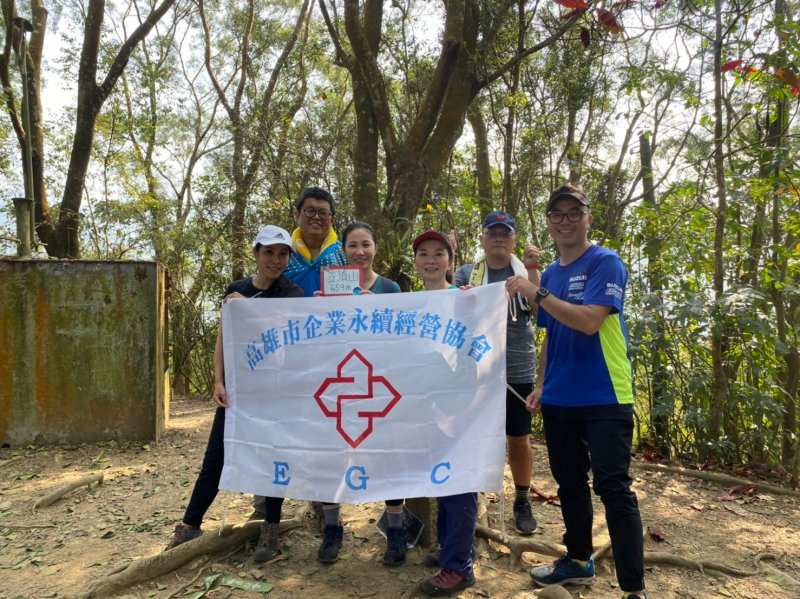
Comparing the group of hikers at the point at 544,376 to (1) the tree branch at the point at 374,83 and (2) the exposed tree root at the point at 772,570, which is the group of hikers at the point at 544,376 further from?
(1) the tree branch at the point at 374,83

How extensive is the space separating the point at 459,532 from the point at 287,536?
1.35m

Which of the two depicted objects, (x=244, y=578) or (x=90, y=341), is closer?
(x=244, y=578)

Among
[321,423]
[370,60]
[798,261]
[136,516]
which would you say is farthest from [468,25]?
[136,516]

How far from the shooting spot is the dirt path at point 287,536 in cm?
304

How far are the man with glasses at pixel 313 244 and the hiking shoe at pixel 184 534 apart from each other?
1.59m

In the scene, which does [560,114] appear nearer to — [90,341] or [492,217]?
[492,217]

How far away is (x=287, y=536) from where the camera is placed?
11.7 feet

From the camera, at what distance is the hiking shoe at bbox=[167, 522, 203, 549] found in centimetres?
327

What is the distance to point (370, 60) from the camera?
6.84m

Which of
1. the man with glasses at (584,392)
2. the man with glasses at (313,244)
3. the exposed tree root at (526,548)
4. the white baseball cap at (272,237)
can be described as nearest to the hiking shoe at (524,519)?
the exposed tree root at (526,548)

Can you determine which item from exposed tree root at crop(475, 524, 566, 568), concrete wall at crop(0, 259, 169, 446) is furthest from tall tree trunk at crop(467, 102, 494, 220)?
exposed tree root at crop(475, 524, 566, 568)

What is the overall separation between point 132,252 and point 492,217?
457 inches

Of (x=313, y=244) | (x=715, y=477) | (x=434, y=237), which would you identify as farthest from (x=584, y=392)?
(x=715, y=477)

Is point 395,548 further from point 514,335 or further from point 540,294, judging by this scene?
point 540,294
